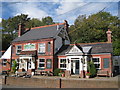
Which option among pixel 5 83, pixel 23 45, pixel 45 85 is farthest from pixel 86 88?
pixel 23 45

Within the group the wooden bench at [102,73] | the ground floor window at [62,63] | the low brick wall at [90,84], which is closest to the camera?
the low brick wall at [90,84]

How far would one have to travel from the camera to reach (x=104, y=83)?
13547mm

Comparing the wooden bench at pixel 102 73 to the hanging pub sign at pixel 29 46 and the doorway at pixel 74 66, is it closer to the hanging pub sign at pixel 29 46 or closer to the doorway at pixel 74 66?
the doorway at pixel 74 66

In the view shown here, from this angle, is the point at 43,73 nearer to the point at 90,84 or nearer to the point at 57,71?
the point at 57,71

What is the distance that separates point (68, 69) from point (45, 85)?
7618 mm

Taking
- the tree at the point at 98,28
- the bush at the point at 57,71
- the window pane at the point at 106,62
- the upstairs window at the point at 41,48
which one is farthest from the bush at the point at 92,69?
the tree at the point at 98,28

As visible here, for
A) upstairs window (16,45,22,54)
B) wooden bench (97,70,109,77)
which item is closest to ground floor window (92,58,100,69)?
wooden bench (97,70,109,77)

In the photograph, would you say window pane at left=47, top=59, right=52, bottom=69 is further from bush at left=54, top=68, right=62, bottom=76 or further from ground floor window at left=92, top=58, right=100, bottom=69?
ground floor window at left=92, top=58, right=100, bottom=69

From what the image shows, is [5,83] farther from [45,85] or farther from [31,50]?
[31,50]

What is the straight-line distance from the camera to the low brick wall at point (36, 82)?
15.6m

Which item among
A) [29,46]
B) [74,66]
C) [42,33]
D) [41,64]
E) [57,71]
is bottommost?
[57,71]

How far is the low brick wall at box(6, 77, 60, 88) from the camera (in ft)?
51.2

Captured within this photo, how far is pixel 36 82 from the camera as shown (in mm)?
16516

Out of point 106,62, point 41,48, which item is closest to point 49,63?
point 41,48
